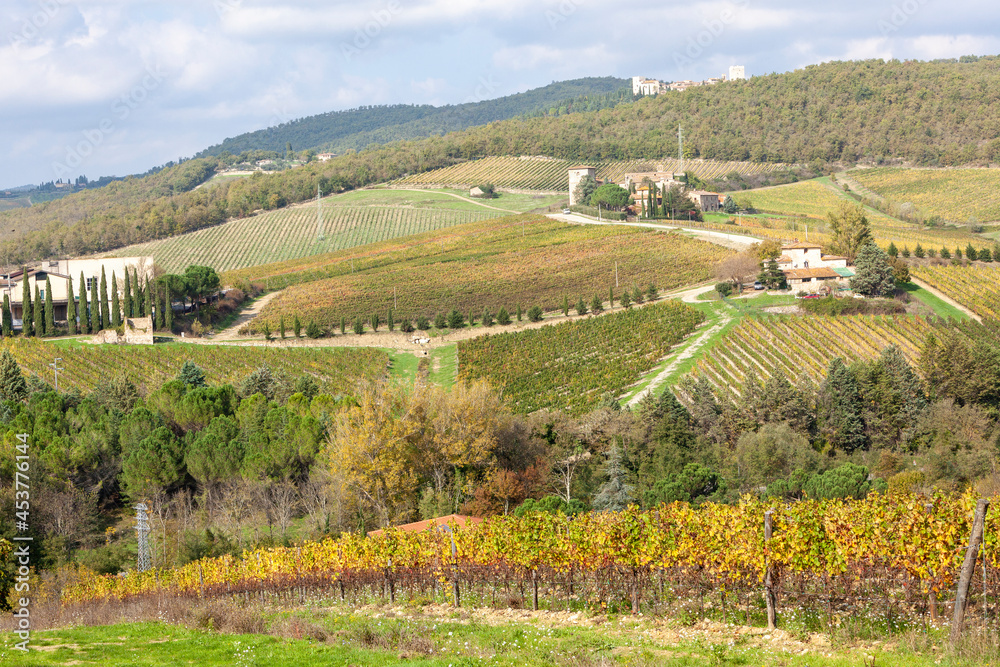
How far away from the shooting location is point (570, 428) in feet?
123

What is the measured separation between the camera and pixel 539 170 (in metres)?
123

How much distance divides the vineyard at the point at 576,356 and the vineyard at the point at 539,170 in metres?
62.7

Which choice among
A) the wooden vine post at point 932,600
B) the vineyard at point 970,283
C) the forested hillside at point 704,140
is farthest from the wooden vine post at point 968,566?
the forested hillside at point 704,140

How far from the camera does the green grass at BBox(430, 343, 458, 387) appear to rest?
162 ft

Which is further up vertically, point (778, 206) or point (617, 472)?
point (778, 206)

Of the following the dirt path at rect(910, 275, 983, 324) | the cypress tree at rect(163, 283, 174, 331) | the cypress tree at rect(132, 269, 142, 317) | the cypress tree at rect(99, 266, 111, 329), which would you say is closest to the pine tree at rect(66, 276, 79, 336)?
the cypress tree at rect(99, 266, 111, 329)

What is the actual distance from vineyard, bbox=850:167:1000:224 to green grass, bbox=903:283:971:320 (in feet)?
118

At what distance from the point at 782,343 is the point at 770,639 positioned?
37086 millimetres

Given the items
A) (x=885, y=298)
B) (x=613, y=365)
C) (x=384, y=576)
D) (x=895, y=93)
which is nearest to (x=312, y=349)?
(x=613, y=365)

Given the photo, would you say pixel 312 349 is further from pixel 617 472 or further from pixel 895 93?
pixel 895 93

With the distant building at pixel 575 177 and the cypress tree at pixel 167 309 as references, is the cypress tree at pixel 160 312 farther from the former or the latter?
the distant building at pixel 575 177

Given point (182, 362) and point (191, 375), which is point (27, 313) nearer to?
point (182, 362)

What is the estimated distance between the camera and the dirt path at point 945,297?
2075 inches

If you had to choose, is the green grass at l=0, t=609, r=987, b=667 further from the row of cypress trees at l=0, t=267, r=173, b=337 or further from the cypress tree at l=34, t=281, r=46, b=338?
the cypress tree at l=34, t=281, r=46, b=338
